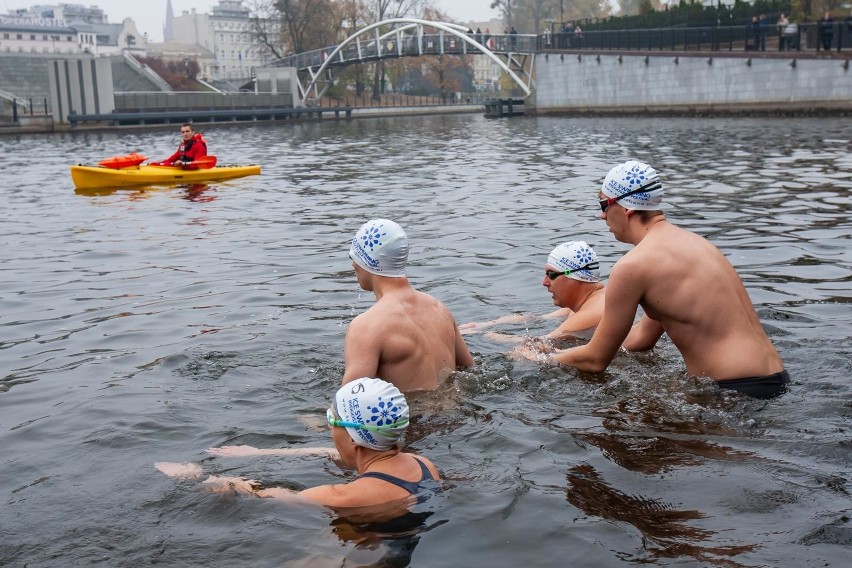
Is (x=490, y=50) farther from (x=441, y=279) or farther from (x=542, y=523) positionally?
(x=542, y=523)

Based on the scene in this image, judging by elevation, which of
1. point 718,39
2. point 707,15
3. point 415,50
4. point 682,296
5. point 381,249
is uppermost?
point 415,50

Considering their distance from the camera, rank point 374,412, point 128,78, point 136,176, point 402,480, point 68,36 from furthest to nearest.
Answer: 1. point 68,36
2. point 128,78
3. point 136,176
4. point 402,480
5. point 374,412

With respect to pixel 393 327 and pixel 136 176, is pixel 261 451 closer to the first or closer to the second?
pixel 393 327

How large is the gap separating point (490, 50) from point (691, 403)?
3128 inches

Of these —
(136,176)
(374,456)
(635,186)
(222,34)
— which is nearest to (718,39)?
(136,176)

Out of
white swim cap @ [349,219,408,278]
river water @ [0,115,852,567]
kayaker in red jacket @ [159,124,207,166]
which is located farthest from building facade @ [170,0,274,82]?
white swim cap @ [349,219,408,278]

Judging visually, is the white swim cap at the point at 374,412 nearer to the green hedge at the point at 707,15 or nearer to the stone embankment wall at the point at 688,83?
the stone embankment wall at the point at 688,83

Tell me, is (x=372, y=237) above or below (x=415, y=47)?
below

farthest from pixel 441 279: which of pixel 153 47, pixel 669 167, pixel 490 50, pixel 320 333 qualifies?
pixel 153 47

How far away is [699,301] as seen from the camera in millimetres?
6352

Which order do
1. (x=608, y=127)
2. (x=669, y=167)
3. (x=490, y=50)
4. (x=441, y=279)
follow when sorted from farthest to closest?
(x=490, y=50) < (x=608, y=127) < (x=669, y=167) < (x=441, y=279)

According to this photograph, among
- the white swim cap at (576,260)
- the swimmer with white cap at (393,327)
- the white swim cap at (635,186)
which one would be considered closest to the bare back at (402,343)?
the swimmer with white cap at (393,327)

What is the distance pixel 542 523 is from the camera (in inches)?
211

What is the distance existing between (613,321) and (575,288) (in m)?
2.43
